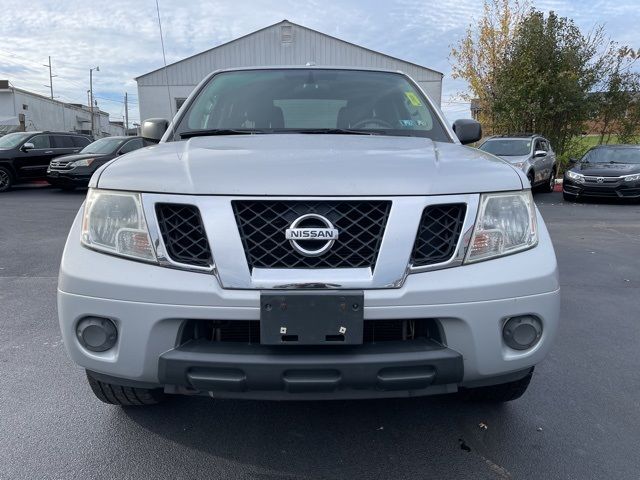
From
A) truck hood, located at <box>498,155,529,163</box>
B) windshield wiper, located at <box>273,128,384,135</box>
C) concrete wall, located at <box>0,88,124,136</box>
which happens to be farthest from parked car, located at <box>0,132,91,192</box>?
concrete wall, located at <box>0,88,124,136</box>

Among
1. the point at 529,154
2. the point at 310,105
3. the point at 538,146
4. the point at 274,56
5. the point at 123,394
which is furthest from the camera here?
the point at 274,56

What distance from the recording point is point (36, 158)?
1370 centimetres

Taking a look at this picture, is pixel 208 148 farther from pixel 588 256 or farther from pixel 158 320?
pixel 588 256

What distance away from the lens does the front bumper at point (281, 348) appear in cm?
174

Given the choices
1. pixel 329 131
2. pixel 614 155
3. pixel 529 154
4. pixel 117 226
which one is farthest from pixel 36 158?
pixel 614 155

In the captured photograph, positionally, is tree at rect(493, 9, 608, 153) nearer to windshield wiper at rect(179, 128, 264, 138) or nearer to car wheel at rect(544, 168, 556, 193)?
car wheel at rect(544, 168, 556, 193)

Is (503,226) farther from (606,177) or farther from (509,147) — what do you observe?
(509,147)

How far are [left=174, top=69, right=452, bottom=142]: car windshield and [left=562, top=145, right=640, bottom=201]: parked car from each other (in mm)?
10049

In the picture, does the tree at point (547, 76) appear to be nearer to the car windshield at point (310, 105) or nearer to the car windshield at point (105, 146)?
the car windshield at point (105, 146)

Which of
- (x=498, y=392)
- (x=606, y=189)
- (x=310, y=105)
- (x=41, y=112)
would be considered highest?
(x=41, y=112)

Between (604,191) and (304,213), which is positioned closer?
(304,213)

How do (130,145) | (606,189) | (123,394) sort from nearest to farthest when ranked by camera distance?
(123,394)
(606,189)
(130,145)

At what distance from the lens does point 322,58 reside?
75.9ft

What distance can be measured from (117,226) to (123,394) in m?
0.86
